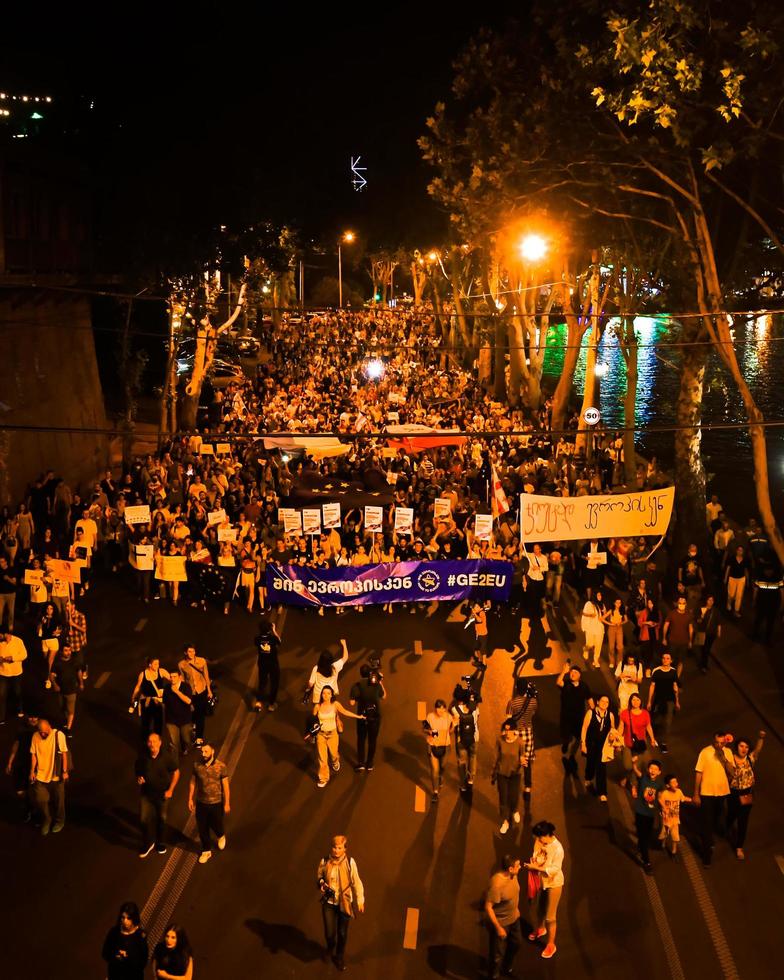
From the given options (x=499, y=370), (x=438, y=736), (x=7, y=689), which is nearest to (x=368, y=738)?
(x=438, y=736)

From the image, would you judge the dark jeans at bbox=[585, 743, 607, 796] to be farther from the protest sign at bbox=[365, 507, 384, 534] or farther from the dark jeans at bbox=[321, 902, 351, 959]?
the protest sign at bbox=[365, 507, 384, 534]

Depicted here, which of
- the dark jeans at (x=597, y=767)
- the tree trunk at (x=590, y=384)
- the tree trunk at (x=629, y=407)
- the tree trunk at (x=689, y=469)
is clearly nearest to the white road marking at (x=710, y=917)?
the dark jeans at (x=597, y=767)

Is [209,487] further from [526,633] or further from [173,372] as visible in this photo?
[173,372]

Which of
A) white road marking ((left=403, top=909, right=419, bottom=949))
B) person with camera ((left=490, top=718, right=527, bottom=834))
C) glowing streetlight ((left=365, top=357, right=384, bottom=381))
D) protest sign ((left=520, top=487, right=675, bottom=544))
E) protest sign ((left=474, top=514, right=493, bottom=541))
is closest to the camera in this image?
white road marking ((left=403, top=909, right=419, bottom=949))

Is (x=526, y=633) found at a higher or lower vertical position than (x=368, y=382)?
lower

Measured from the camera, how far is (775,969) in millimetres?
8180

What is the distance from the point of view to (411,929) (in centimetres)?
864

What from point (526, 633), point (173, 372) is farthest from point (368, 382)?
point (526, 633)

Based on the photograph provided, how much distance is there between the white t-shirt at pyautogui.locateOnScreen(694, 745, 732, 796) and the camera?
9742 millimetres

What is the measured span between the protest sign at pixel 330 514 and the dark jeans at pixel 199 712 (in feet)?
20.4

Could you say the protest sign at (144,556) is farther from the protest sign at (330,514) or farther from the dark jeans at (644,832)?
the dark jeans at (644,832)

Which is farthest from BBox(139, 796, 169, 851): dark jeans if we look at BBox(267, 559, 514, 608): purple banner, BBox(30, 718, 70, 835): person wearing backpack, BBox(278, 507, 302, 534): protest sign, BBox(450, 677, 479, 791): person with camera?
BBox(278, 507, 302, 534): protest sign

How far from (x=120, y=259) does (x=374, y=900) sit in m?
24.5

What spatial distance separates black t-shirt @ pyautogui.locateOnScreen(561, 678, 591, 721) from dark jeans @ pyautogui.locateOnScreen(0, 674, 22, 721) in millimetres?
6475
